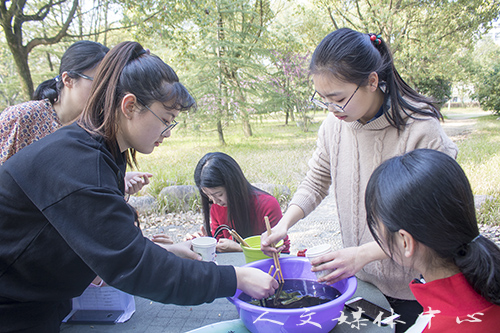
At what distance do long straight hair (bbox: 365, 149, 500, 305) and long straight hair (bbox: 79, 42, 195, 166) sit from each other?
34.3 inches

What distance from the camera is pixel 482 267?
952 mm

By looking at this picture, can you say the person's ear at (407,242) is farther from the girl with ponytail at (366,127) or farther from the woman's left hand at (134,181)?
the woman's left hand at (134,181)

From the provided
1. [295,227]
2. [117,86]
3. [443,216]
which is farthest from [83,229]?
[295,227]

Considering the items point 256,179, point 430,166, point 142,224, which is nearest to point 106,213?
point 430,166

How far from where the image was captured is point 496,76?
1620 centimetres

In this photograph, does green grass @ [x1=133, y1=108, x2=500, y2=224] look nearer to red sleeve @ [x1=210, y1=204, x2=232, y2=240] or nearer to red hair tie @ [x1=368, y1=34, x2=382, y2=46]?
red sleeve @ [x1=210, y1=204, x2=232, y2=240]

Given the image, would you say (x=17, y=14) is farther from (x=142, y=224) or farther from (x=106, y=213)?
(x=106, y=213)

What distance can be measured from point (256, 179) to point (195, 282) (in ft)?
17.2

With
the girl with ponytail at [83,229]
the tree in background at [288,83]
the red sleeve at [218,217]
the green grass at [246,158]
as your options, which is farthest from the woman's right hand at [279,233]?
the tree in background at [288,83]

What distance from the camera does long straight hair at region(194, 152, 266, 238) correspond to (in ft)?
8.29

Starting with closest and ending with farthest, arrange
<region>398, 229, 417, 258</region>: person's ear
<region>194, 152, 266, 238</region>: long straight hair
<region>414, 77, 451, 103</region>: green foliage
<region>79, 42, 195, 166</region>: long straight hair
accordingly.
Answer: <region>398, 229, 417, 258</region>: person's ear
<region>79, 42, 195, 166</region>: long straight hair
<region>194, 152, 266, 238</region>: long straight hair
<region>414, 77, 451, 103</region>: green foliage

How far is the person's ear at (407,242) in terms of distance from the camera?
105cm

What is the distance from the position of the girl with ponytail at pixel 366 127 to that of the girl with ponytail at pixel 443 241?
30cm

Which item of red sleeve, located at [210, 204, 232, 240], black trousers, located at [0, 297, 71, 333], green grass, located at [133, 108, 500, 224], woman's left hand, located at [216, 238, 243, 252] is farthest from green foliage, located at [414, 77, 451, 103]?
black trousers, located at [0, 297, 71, 333]
